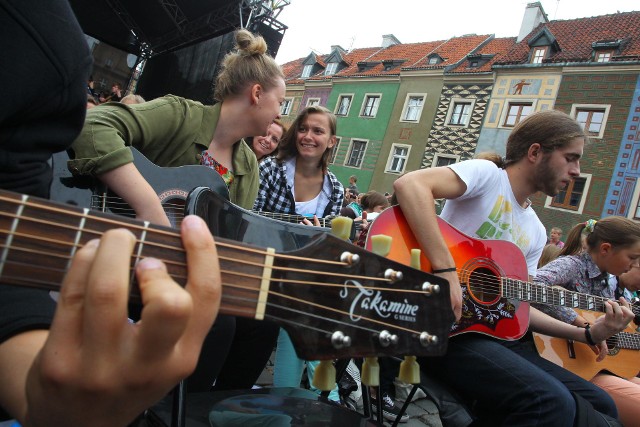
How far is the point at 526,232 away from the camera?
93.7 inches

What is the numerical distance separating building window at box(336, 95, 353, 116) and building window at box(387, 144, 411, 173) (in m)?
4.50

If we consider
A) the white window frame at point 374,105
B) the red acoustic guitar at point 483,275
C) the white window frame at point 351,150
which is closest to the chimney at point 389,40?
the white window frame at point 374,105

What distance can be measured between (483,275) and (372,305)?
1266mm

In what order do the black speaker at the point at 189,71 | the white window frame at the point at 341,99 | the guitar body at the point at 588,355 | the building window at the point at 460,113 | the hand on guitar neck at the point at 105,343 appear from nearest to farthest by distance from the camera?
1. the hand on guitar neck at the point at 105,343
2. the guitar body at the point at 588,355
3. the black speaker at the point at 189,71
4. the building window at the point at 460,113
5. the white window frame at the point at 341,99

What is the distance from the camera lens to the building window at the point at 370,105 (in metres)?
23.8

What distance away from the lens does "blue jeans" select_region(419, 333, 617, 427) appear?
5.19ft

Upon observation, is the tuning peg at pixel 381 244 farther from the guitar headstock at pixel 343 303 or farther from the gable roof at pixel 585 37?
the gable roof at pixel 585 37

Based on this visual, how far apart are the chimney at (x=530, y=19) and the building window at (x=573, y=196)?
890 cm

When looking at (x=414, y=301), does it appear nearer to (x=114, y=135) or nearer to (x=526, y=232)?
(x=114, y=135)

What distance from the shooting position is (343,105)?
83.8 ft

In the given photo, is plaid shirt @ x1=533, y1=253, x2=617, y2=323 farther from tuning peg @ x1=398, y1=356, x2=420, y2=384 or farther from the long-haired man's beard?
tuning peg @ x1=398, y1=356, x2=420, y2=384

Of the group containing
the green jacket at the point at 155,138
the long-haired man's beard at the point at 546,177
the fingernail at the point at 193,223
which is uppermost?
the long-haired man's beard at the point at 546,177

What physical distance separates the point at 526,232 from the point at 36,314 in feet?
7.77

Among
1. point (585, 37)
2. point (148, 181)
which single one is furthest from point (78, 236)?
point (585, 37)
